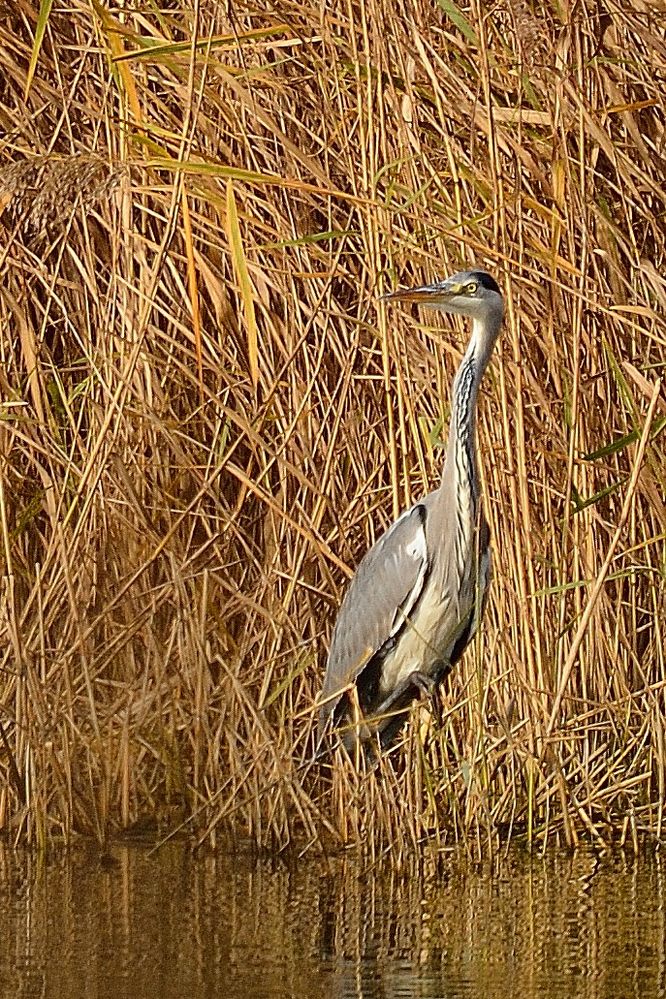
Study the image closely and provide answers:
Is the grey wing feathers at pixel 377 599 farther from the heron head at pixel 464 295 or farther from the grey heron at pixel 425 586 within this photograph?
the heron head at pixel 464 295

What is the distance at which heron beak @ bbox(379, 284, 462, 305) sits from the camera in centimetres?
315

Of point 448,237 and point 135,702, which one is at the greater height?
point 448,237

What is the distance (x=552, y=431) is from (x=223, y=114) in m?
0.89

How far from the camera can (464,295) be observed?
3168 mm

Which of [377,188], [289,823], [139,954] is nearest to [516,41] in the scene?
[377,188]

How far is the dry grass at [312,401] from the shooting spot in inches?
127

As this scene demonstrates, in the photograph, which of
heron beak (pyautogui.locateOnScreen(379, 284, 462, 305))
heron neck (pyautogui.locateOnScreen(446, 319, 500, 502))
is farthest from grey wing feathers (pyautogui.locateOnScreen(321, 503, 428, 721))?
heron beak (pyautogui.locateOnScreen(379, 284, 462, 305))

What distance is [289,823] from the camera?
3273 mm

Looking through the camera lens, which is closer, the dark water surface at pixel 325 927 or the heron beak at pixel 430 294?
the dark water surface at pixel 325 927

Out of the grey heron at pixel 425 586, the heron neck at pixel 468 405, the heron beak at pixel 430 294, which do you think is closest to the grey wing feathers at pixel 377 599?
the grey heron at pixel 425 586

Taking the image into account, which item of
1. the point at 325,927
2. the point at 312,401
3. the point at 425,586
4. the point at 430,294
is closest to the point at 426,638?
the point at 425,586

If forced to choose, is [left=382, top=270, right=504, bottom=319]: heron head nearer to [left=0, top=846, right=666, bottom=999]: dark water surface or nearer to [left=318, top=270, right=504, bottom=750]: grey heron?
[left=318, top=270, right=504, bottom=750]: grey heron

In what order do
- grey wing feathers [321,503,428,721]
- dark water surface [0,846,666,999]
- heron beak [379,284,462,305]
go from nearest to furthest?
dark water surface [0,846,666,999] → heron beak [379,284,462,305] → grey wing feathers [321,503,428,721]

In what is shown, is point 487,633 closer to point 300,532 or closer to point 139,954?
point 300,532
